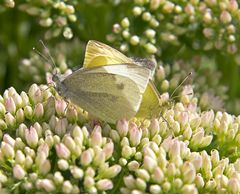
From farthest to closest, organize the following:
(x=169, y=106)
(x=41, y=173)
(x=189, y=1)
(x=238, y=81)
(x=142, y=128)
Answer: (x=238, y=81) < (x=189, y=1) < (x=169, y=106) < (x=142, y=128) < (x=41, y=173)

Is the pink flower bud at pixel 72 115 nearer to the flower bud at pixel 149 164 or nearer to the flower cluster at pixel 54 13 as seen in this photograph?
the flower bud at pixel 149 164

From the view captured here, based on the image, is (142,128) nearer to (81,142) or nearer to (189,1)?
(81,142)

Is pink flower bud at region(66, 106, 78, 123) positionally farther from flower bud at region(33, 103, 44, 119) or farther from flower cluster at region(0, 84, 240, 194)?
flower bud at region(33, 103, 44, 119)

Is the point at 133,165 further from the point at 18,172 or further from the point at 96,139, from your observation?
the point at 18,172

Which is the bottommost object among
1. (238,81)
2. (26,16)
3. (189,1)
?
(238,81)

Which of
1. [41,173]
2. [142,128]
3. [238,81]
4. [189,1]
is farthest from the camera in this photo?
[238,81]

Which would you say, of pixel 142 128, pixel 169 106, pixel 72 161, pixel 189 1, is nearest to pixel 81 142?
pixel 72 161

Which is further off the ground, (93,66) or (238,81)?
(93,66)
